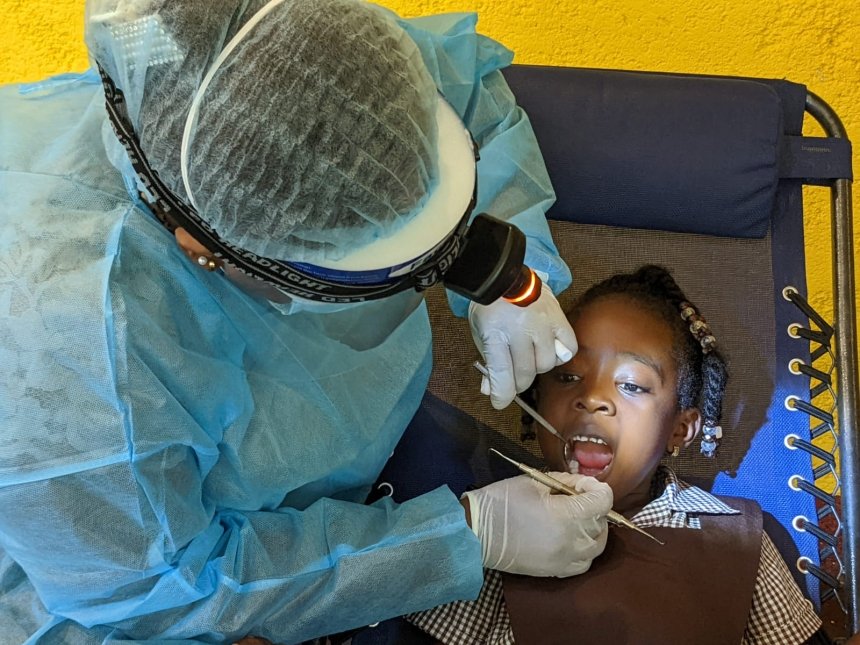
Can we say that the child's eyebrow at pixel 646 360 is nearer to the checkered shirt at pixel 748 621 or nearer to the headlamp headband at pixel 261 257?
the checkered shirt at pixel 748 621

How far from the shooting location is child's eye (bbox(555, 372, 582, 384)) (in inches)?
46.9

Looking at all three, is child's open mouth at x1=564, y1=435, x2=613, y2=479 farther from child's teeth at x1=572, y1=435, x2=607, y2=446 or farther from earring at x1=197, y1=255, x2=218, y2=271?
earring at x1=197, y1=255, x2=218, y2=271

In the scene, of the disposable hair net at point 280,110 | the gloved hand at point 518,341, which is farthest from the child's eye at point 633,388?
the disposable hair net at point 280,110

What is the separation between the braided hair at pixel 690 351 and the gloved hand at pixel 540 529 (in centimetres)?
20

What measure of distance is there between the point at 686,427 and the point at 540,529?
33cm

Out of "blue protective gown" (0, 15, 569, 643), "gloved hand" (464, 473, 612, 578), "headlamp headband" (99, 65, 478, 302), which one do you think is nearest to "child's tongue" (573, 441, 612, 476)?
"gloved hand" (464, 473, 612, 578)

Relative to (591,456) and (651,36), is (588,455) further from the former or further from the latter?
(651,36)

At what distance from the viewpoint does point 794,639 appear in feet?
3.45

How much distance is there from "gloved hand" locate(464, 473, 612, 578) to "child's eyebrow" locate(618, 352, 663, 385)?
212 mm

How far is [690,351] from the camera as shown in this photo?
3.92 feet

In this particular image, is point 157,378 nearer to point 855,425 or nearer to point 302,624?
point 302,624

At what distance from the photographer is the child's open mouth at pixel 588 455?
3.82ft

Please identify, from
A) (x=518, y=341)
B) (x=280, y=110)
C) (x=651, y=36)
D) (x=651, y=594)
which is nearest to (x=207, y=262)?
(x=280, y=110)

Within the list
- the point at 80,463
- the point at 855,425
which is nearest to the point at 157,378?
the point at 80,463
